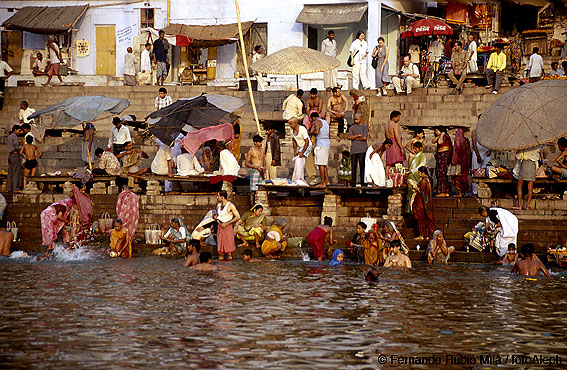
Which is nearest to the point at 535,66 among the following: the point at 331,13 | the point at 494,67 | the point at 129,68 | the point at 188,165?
the point at 494,67

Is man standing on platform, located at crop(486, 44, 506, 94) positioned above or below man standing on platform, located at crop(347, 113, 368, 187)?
above

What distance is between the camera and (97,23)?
95.5ft

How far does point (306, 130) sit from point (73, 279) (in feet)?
20.2

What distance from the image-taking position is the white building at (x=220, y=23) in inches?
1071

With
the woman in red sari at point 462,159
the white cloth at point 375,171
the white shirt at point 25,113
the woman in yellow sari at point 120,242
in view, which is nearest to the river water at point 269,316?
the woman in yellow sari at point 120,242

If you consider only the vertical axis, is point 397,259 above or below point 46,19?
below

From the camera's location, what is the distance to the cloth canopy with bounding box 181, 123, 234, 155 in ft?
62.1

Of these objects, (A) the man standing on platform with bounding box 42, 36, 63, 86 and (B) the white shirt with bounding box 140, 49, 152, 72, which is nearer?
(B) the white shirt with bounding box 140, 49, 152, 72

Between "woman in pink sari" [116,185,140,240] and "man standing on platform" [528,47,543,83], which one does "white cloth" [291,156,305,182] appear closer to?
"woman in pink sari" [116,185,140,240]

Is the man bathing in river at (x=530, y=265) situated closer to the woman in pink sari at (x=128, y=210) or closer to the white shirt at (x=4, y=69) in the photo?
the woman in pink sari at (x=128, y=210)

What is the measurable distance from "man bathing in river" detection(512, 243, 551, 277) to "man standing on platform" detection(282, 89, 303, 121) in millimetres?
7792

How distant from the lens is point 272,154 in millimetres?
19500

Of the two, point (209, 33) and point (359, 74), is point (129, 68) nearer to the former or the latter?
point (209, 33)

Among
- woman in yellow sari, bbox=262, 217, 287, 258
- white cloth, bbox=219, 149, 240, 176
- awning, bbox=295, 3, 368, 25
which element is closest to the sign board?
awning, bbox=295, 3, 368, 25
